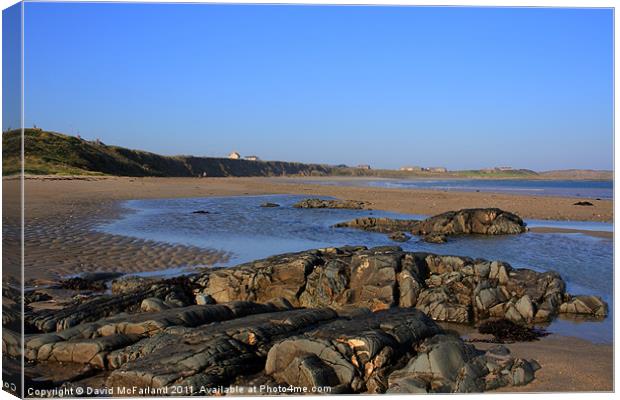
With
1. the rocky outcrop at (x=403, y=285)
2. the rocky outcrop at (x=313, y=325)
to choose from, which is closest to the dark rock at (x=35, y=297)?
the rocky outcrop at (x=313, y=325)

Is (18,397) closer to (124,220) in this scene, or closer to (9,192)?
(9,192)

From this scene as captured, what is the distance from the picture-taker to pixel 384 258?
1069 cm

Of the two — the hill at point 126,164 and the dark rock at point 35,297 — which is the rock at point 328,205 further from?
the dark rock at point 35,297

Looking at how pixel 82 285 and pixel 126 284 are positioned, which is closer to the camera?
pixel 126 284

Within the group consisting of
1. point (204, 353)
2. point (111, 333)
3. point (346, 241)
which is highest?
point (204, 353)

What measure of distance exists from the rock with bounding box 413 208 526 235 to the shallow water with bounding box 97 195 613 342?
2.51ft

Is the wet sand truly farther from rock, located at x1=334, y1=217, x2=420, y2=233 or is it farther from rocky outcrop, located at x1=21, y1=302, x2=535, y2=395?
rocky outcrop, located at x1=21, y1=302, x2=535, y2=395

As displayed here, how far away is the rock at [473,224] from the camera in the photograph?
22.0 meters

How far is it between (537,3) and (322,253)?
7407 mm

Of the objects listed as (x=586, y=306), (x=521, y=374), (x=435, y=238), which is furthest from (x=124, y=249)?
(x=521, y=374)

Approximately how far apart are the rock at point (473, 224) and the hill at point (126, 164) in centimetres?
1913

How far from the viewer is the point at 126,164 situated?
81688mm

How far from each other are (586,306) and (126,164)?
79197 millimetres

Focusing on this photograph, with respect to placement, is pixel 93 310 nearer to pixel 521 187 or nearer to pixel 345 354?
pixel 345 354
